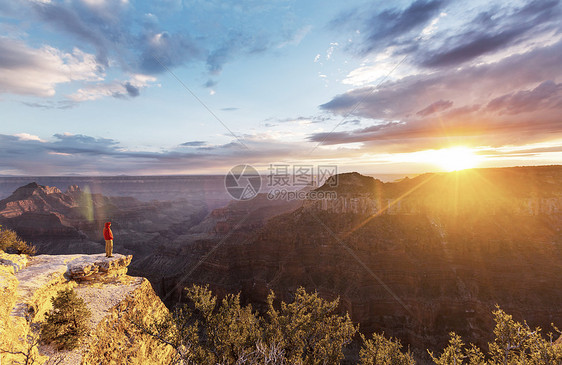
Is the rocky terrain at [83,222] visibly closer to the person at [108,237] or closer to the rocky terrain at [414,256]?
the rocky terrain at [414,256]

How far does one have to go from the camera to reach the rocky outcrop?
8.87m

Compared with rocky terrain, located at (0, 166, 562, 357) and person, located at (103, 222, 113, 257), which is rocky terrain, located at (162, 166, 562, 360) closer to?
rocky terrain, located at (0, 166, 562, 357)

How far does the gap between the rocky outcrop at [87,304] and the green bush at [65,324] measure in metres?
0.32

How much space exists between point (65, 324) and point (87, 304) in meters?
2.70

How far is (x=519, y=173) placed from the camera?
5362cm

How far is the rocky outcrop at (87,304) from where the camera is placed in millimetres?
8867

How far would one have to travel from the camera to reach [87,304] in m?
12.0

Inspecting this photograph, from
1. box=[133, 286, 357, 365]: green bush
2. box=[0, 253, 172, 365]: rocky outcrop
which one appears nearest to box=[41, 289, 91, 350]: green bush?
box=[0, 253, 172, 365]: rocky outcrop

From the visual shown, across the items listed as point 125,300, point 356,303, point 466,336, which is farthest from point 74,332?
point 466,336

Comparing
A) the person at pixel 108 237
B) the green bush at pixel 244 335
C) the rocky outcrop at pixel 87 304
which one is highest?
the person at pixel 108 237

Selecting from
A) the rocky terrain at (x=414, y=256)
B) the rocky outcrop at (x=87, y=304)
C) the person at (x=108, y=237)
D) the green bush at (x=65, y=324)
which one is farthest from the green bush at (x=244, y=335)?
the rocky terrain at (x=414, y=256)

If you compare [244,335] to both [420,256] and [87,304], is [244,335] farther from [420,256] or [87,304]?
[420,256]

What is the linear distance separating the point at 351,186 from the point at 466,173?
33144 mm

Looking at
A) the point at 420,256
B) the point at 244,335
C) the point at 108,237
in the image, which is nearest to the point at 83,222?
the point at 108,237
